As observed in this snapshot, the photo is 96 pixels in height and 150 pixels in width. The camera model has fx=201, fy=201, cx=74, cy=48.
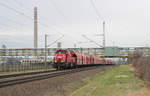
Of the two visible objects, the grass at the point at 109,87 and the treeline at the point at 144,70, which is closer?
the grass at the point at 109,87

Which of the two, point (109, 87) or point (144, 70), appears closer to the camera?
point (109, 87)

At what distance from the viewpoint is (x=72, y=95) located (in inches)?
476

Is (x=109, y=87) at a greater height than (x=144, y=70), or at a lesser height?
lesser

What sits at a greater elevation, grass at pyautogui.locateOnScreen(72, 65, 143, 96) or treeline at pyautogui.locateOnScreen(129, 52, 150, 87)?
treeline at pyautogui.locateOnScreen(129, 52, 150, 87)

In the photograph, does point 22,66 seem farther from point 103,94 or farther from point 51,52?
point 51,52

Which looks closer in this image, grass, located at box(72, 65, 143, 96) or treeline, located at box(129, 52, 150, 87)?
grass, located at box(72, 65, 143, 96)

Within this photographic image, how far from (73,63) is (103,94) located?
88.4 ft

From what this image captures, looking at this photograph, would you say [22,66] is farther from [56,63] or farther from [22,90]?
[22,90]

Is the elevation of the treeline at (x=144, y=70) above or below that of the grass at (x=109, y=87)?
above

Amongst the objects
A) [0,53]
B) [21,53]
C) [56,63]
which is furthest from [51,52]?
[56,63]

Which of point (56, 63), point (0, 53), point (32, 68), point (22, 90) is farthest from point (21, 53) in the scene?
point (22, 90)

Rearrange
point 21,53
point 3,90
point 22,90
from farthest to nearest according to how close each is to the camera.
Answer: point 21,53, point 22,90, point 3,90

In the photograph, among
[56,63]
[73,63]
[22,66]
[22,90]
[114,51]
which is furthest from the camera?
[114,51]

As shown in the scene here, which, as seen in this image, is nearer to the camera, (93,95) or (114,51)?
(93,95)
